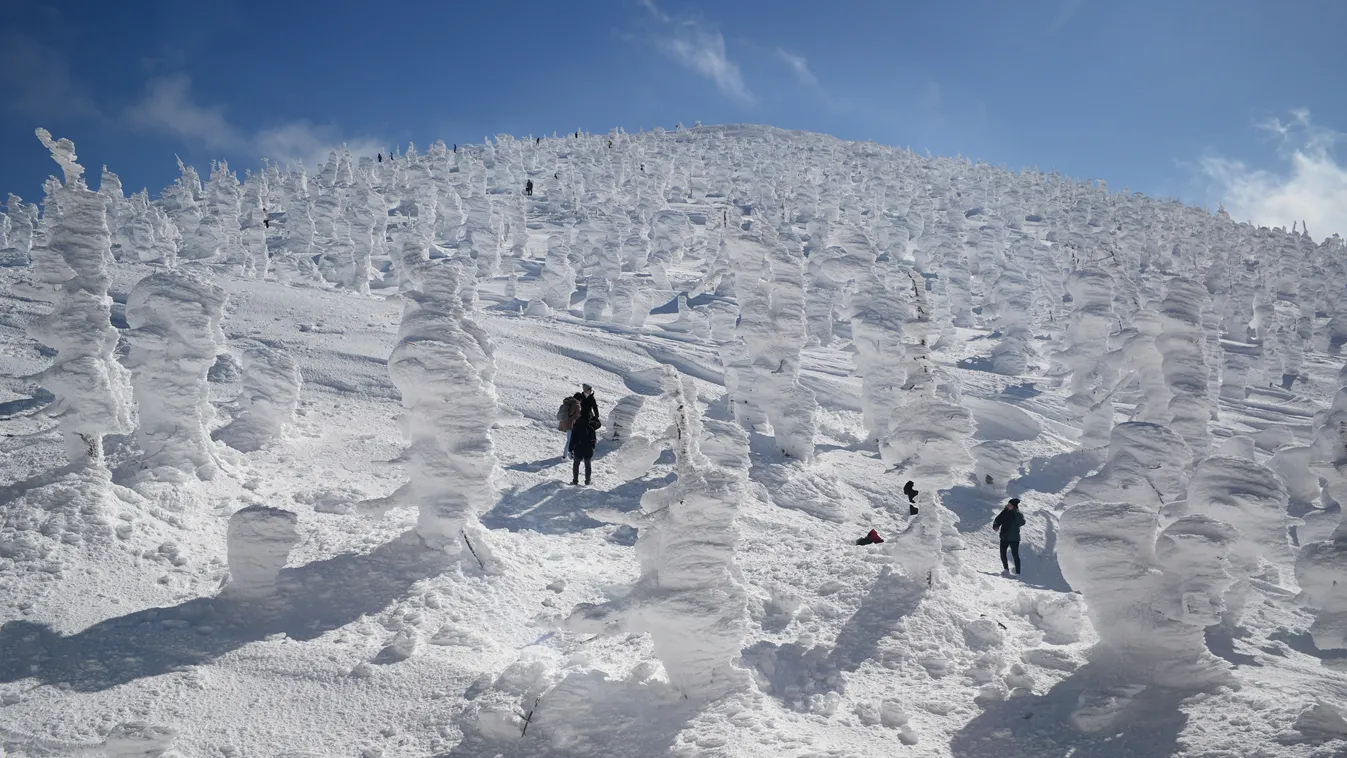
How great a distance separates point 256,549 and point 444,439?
2779mm

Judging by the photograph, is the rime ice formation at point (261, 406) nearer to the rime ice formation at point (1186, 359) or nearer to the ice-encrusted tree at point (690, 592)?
the ice-encrusted tree at point (690, 592)

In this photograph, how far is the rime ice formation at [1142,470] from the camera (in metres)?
15.8

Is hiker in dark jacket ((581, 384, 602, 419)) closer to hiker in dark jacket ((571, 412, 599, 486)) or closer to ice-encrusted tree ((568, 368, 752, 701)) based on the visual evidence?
hiker in dark jacket ((571, 412, 599, 486))

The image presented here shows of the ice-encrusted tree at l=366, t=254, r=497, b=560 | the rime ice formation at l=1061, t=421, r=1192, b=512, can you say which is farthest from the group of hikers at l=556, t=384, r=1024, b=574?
the ice-encrusted tree at l=366, t=254, r=497, b=560

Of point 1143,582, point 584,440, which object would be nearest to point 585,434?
point 584,440

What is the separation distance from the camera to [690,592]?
29.9 feet

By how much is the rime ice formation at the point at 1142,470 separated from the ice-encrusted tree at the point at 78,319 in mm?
16430

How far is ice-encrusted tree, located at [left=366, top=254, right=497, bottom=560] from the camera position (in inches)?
450

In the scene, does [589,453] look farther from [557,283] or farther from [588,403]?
[557,283]

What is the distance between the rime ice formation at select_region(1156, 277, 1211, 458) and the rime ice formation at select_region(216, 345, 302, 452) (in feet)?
73.9

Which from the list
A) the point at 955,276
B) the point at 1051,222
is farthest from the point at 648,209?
the point at 1051,222

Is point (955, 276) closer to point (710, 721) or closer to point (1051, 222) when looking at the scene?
point (1051, 222)

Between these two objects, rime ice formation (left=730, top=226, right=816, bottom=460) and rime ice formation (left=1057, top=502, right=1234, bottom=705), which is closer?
rime ice formation (left=1057, top=502, right=1234, bottom=705)

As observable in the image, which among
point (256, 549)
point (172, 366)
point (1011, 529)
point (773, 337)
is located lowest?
point (256, 549)
